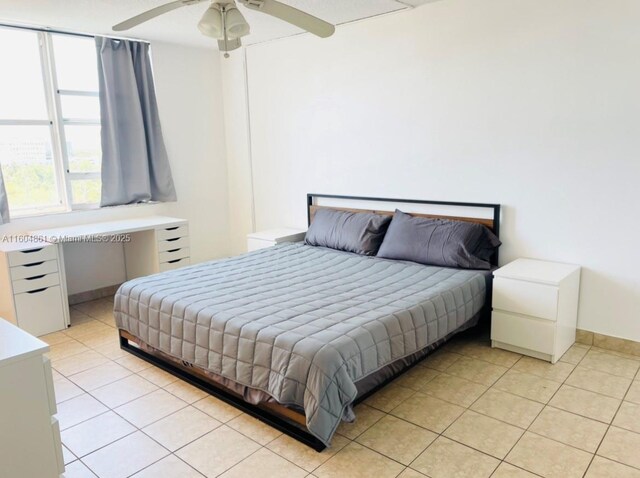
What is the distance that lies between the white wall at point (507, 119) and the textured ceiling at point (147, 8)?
0.28 meters

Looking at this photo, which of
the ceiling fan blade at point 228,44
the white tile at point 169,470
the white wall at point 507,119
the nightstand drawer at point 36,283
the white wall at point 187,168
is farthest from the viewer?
the white wall at point 187,168

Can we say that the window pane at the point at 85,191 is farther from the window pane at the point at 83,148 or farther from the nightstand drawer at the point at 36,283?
the nightstand drawer at the point at 36,283

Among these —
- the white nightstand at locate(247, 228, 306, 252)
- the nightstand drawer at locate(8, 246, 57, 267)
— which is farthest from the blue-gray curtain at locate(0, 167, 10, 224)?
the white nightstand at locate(247, 228, 306, 252)

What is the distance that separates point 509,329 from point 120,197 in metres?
3.62

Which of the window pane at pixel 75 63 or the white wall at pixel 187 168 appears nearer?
the window pane at pixel 75 63

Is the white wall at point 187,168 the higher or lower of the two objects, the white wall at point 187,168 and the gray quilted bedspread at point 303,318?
the higher

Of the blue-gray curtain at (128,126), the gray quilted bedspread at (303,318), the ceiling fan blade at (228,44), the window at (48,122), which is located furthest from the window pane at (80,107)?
the ceiling fan blade at (228,44)

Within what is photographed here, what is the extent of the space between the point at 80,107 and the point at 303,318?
3283 millimetres

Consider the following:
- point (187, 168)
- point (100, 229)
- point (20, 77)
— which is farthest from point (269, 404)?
point (20, 77)

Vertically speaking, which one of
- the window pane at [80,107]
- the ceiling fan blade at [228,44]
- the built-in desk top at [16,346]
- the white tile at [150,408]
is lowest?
the white tile at [150,408]

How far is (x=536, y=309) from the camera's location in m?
3.06

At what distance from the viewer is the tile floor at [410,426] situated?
2131 millimetres

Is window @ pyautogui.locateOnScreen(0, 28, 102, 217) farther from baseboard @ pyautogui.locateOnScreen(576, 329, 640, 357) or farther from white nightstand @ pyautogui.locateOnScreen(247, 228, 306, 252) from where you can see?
baseboard @ pyautogui.locateOnScreen(576, 329, 640, 357)

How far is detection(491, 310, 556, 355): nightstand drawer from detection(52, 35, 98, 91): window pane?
4.06 metres
